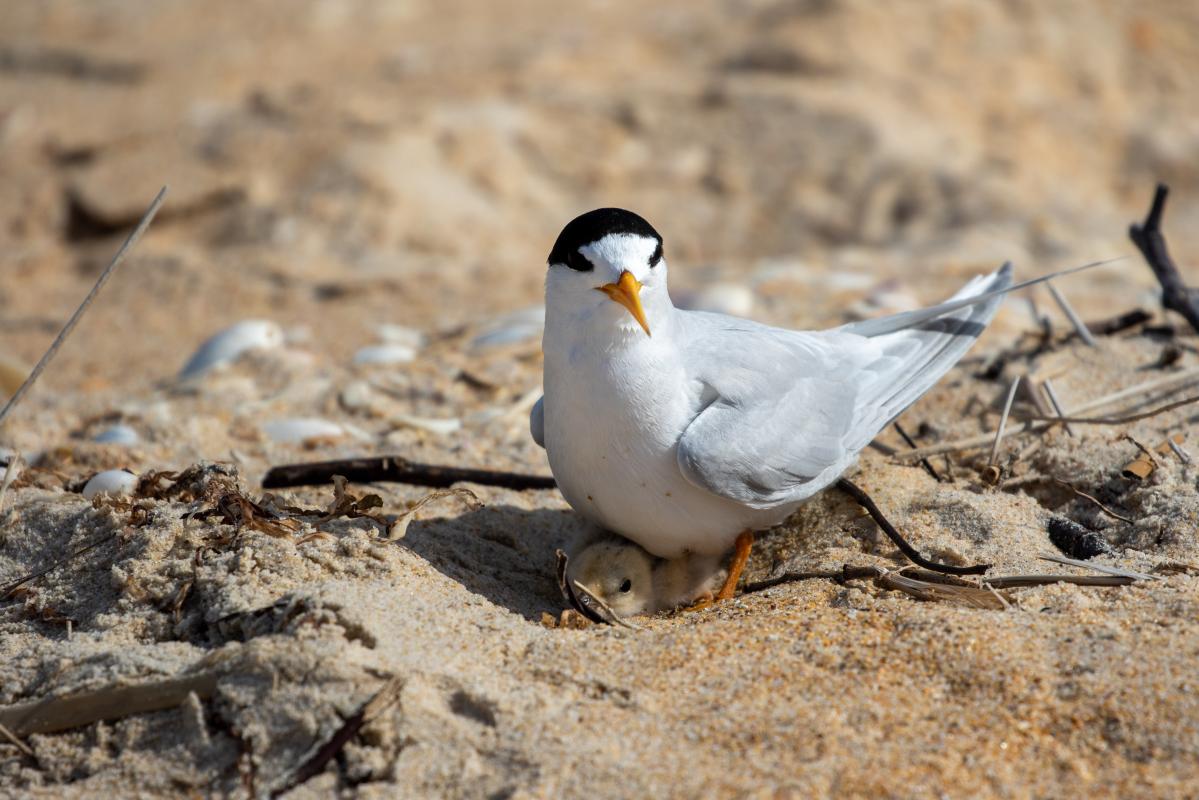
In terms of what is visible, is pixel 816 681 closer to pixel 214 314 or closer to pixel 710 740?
pixel 710 740

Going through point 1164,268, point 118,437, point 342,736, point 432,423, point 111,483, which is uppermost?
point 1164,268

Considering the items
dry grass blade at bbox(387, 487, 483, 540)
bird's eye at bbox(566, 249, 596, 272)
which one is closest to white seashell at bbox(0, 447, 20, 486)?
dry grass blade at bbox(387, 487, 483, 540)

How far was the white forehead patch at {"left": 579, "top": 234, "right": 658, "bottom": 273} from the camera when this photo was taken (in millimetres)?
2902

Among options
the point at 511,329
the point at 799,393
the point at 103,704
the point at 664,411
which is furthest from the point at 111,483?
the point at 511,329

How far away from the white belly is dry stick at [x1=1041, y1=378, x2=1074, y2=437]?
112cm

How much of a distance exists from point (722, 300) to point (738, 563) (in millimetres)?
2128

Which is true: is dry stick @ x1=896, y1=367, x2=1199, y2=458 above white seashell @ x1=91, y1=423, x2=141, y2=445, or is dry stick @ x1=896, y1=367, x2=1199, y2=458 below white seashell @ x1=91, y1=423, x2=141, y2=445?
above

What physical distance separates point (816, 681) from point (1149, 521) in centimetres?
122

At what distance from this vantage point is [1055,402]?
372cm

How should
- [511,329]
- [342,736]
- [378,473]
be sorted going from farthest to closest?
[511,329], [378,473], [342,736]

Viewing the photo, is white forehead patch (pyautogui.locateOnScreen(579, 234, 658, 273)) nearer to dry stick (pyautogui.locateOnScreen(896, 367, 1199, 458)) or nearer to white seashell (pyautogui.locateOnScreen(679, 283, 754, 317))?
dry stick (pyautogui.locateOnScreen(896, 367, 1199, 458))

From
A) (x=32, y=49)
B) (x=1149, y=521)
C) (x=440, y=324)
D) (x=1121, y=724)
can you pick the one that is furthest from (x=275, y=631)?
(x=32, y=49)

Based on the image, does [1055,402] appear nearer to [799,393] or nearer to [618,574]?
[799,393]

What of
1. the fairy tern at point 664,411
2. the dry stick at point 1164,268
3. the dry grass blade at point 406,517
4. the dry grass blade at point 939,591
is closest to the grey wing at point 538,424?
the fairy tern at point 664,411
